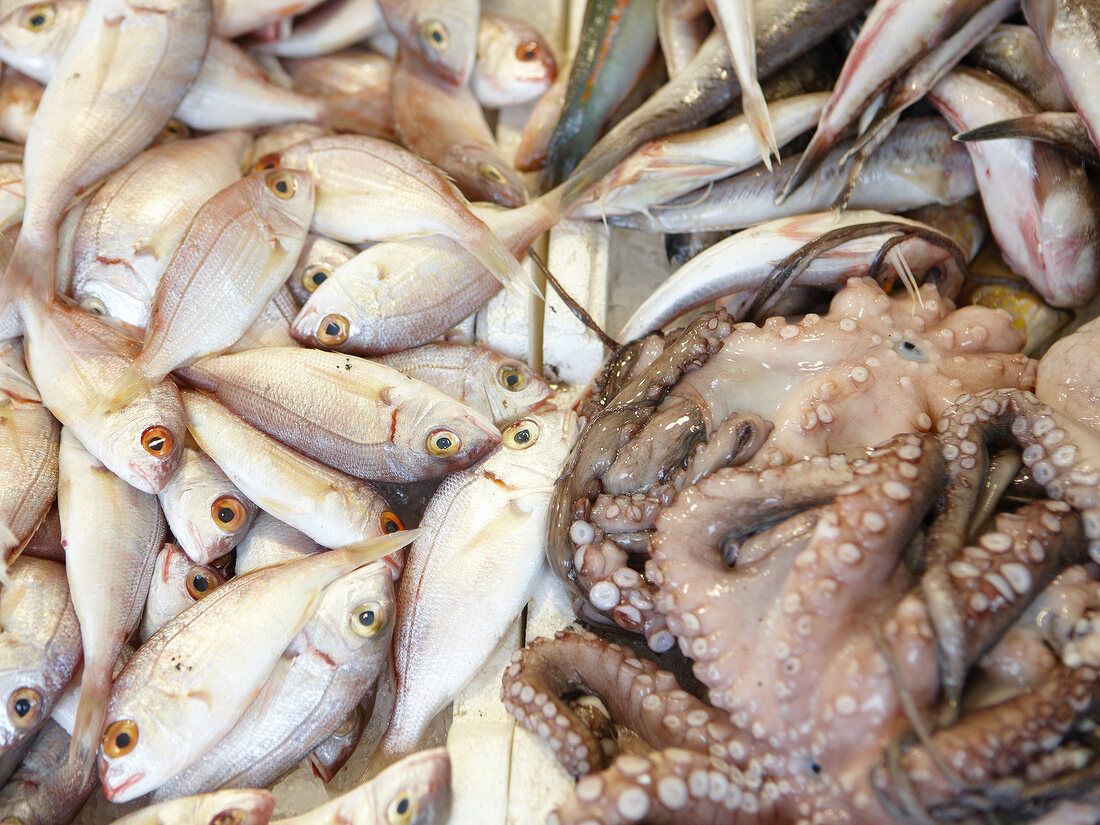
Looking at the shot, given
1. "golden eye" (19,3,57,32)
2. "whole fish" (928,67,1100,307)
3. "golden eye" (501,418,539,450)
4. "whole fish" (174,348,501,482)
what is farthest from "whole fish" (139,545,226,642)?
"whole fish" (928,67,1100,307)

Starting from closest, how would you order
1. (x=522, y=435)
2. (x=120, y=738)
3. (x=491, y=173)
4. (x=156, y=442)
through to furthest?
(x=120, y=738) → (x=156, y=442) → (x=522, y=435) → (x=491, y=173)

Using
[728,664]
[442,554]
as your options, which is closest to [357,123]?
[442,554]

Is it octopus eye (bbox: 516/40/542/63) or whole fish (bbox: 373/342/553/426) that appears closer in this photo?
whole fish (bbox: 373/342/553/426)

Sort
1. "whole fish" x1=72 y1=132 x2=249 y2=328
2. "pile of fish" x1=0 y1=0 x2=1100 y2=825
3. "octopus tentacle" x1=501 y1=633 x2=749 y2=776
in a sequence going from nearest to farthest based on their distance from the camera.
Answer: "octopus tentacle" x1=501 y1=633 x2=749 y2=776, "pile of fish" x1=0 y1=0 x2=1100 y2=825, "whole fish" x1=72 y1=132 x2=249 y2=328

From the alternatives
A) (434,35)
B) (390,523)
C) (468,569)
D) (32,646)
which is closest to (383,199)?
(434,35)

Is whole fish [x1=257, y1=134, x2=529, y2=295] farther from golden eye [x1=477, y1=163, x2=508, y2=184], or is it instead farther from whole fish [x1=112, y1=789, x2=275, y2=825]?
whole fish [x1=112, y1=789, x2=275, y2=825]

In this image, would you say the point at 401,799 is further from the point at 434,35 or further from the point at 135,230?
the point at 434,35

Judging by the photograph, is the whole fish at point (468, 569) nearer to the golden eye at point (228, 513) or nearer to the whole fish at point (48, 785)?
the golden eye at point (228, 513)

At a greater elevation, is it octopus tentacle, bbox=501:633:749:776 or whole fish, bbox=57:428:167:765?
octopus tentacle, bbox=501:633:749:776
